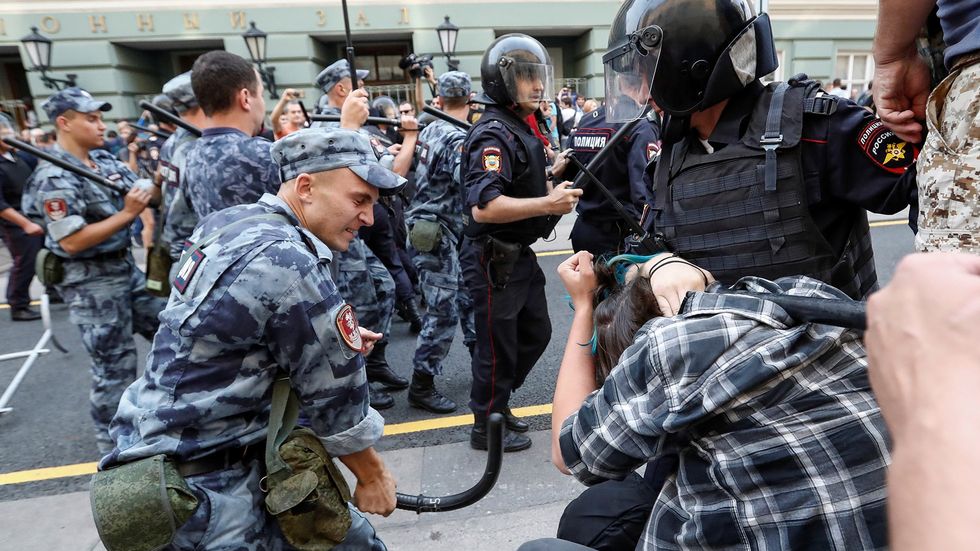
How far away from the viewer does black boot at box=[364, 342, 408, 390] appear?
154 inches

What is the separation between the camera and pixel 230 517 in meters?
1.53

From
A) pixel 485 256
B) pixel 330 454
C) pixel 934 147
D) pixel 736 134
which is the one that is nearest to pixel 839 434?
pixel 934 147

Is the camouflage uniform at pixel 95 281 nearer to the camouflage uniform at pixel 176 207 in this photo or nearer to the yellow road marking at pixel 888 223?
the camouflage uniform at pixel 176 207

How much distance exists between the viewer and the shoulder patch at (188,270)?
59.2 inches

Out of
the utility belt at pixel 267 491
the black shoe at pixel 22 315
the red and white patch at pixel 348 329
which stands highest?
the red and white patch at pixel 348 329

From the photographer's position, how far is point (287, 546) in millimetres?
1664

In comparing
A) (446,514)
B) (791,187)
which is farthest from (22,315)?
(791,187)

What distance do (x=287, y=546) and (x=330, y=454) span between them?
0.31 m

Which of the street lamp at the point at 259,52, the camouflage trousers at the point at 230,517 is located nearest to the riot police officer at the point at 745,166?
the camouflage trousers at the point at 230,517

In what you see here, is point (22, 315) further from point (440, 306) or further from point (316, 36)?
point (316, 36)

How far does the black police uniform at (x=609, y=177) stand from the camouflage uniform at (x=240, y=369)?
5.52 feet

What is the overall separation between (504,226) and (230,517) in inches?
72.0

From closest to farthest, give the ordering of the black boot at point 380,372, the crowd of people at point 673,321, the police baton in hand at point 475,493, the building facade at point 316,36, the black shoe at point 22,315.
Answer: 1. the crowd of people at point 673,321
2. the police baton in hand at point 475,493
3. the black boot at point 380,372
4. the black shoe at point 22,315
5. the building facade at point 316,36

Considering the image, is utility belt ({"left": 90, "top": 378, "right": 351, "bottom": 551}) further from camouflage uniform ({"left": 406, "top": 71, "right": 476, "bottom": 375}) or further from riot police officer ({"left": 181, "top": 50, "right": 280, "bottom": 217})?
camouflage uniform ({"left": 406, "top": 71, "right": 476, "bottom": 375})
